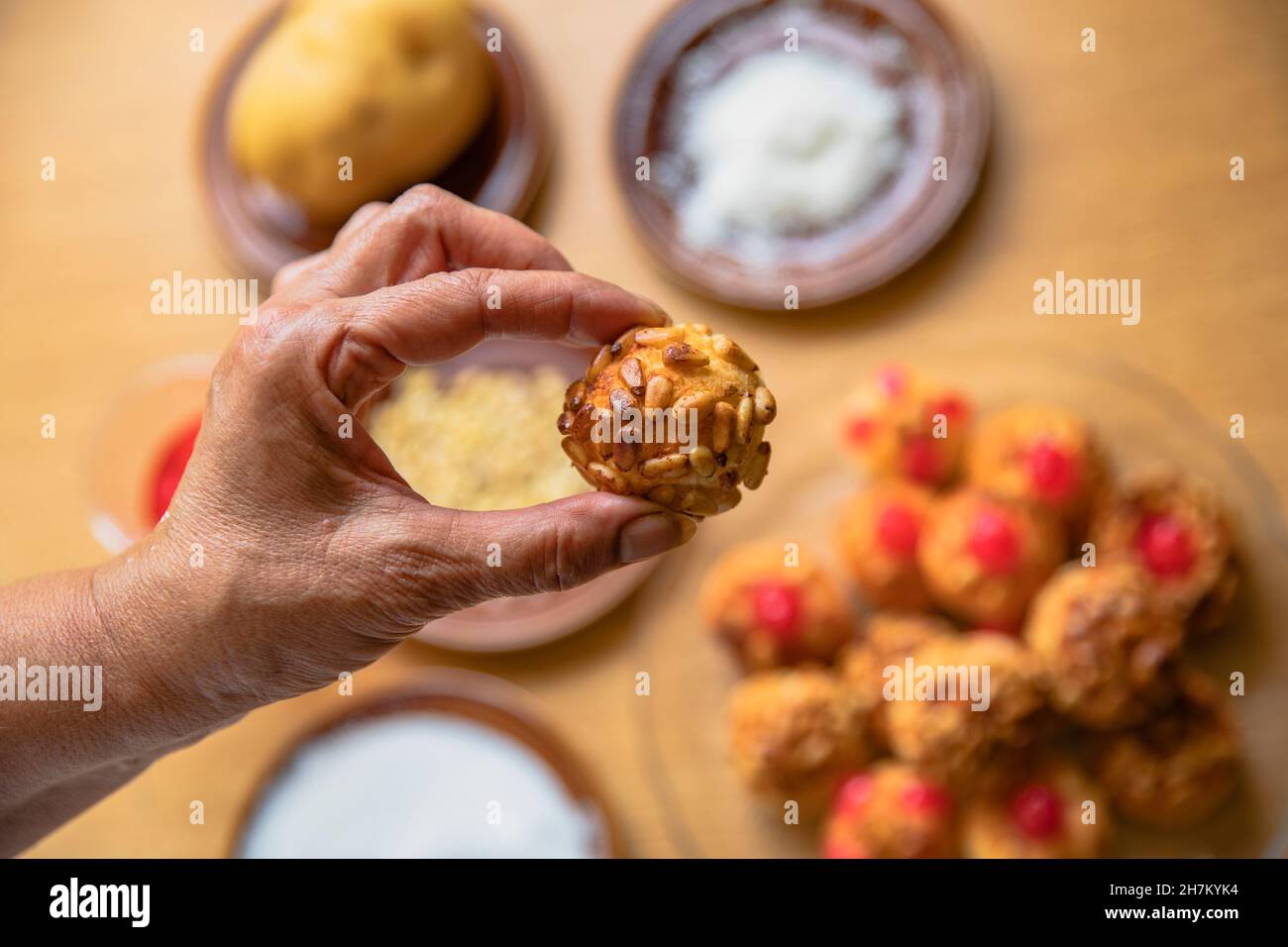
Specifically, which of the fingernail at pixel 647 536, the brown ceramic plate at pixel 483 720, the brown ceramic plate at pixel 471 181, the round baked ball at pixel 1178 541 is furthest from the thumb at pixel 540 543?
the brown ceramic plate at pixel 471 181

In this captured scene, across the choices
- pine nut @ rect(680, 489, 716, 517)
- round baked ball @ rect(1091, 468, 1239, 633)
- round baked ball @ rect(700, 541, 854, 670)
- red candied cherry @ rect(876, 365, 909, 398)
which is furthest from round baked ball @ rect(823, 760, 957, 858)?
pine nut @ rect(680, 489, 716, 517)

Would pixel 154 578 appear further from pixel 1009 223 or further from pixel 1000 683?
pixel 1009 223

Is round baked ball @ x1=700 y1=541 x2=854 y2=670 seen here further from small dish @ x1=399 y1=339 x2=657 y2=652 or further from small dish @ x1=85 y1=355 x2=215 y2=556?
small dish @ x1=85 y1=355 x2=215 y2=556

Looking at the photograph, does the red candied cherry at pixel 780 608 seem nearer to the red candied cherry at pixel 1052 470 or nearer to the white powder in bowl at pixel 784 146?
the red candied cherry at pixel 1052 470
